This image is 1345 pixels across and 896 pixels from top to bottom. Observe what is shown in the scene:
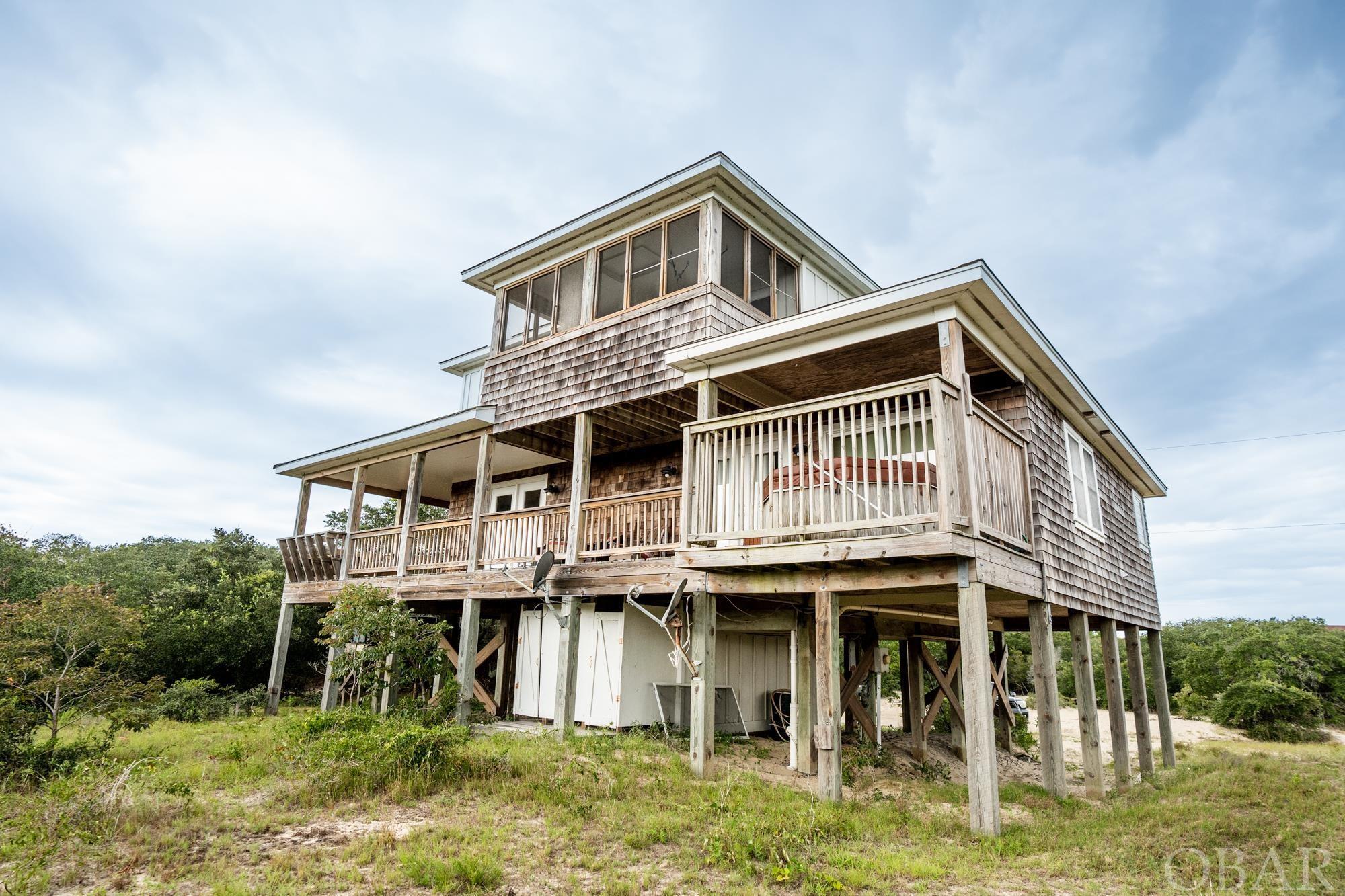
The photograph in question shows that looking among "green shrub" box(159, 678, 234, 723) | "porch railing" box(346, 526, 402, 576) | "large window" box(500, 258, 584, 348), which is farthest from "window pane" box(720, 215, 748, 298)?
"green shrub" box(159, 678, 234, 723)

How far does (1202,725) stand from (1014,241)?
35.9m

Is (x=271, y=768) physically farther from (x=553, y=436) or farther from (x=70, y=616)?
(x=553, y=436)

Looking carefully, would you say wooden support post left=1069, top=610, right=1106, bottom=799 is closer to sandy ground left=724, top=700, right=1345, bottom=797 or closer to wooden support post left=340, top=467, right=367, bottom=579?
sandy ground left=724, top=700, right=1345, bottom=797

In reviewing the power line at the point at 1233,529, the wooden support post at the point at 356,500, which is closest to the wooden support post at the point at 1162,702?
the wooden support post at the point at 356,500

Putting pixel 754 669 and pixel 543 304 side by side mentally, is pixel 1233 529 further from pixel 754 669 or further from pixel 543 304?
pixel 543 304

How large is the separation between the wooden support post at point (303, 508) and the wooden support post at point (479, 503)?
529 centimetres

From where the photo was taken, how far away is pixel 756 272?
1129 cm

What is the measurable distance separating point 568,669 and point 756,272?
6585 mm

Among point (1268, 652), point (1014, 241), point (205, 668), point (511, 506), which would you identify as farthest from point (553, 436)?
point (1014, 241)

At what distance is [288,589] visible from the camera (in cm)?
1484

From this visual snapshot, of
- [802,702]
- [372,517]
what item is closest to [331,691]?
[802,702]

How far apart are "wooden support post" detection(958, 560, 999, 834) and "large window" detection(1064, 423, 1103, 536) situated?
14.3 feet

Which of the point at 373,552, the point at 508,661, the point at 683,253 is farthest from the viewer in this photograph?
the point at 508,661

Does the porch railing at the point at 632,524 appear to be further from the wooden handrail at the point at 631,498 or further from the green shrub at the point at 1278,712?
the green shrub at the point at 1278,712
